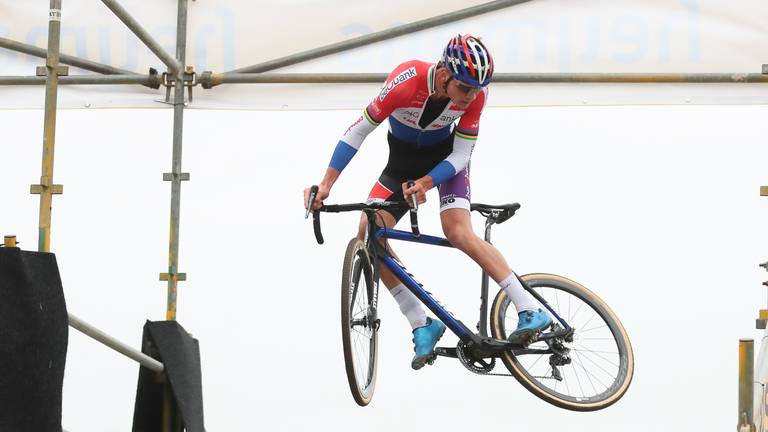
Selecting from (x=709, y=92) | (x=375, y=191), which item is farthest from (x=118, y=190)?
(x=709, y=92)

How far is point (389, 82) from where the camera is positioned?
4562mm

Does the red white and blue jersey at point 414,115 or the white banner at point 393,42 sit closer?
the red white and blue jersey at point 414,115

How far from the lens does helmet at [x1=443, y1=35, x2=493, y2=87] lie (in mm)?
4254

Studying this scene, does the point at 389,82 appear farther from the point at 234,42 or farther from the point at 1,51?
the point at 1,51

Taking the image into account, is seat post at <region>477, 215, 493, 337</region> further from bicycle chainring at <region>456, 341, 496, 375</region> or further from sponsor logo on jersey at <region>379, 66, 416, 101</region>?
sponsor logo on jersey at <region>379, 66, 416, 101</region>

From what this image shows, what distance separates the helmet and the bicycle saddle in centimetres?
58

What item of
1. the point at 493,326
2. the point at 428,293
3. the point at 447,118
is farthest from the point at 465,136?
the point at 493,326

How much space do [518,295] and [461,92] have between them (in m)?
0.89

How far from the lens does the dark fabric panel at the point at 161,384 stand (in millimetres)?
5035

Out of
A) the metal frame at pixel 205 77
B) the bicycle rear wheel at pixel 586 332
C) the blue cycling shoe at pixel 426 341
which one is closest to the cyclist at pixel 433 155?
the blue cycling shoe at pixel 426 341

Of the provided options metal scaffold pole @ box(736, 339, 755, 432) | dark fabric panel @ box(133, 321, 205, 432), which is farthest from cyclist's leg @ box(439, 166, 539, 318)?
dark fabric panel @ box(133, 321, 205, 432)

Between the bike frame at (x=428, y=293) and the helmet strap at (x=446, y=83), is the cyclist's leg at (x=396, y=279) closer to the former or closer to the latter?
the bike frame at (x=428, y=293)

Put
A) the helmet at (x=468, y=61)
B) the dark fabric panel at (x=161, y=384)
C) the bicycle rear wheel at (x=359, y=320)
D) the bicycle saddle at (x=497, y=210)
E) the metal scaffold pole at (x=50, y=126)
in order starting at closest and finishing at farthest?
1. the metal scaffold pole at (x=50, y=126)
2. the bicycle rear wheel at (x=359, y=320)
3. the helmet at (x=468, y=61)
4. the bicycle saddle at (x=497, y=210)
5. the dark fabric panel at (x=161, y=384)

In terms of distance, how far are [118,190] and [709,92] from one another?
3161 millimetres
